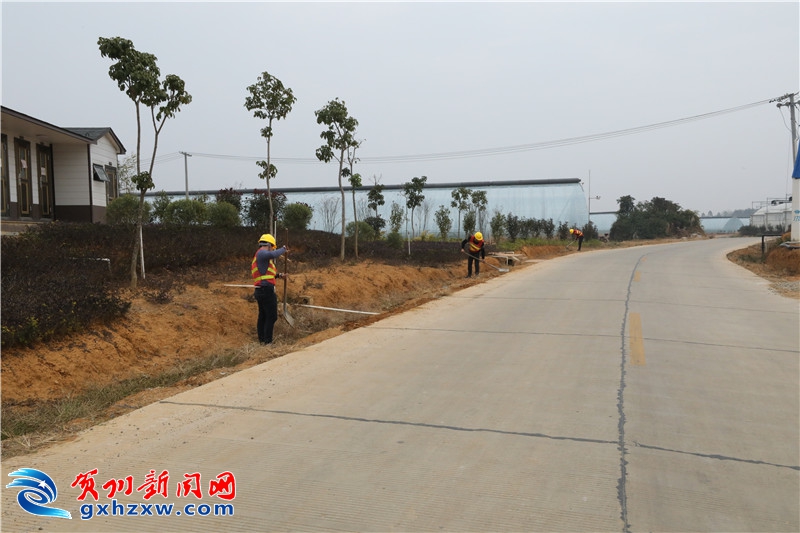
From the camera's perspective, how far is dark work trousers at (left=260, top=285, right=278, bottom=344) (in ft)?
Result: 33.8

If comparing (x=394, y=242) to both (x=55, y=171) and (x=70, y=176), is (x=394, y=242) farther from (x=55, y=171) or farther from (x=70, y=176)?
(x=55, y=171)

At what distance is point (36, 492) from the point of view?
425 cm

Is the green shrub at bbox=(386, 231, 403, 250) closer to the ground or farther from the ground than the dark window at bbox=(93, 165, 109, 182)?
closer to the ground

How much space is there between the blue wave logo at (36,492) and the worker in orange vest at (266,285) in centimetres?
583

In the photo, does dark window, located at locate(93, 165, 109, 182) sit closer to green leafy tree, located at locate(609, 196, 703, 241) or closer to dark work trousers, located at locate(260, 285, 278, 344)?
dark work trousers, located at locate(260, 285, 278, 344)

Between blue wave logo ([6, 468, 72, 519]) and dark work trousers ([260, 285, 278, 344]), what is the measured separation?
5.82m

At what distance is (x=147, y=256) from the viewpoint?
13.4 meters

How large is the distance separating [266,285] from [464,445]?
602 cm

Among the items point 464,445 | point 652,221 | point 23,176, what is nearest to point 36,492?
point 464,445

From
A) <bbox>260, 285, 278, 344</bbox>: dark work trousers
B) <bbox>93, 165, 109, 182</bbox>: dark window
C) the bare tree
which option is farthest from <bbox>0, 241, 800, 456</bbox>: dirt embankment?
the bare tree

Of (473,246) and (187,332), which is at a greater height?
(473,246)

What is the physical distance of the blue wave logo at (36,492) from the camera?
399cm

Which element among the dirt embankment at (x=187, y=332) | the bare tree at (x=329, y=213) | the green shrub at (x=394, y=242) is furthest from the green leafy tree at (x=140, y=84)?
the bare tree at (x=329, y=213)

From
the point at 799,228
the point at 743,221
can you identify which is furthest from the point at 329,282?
the point at 743,221
